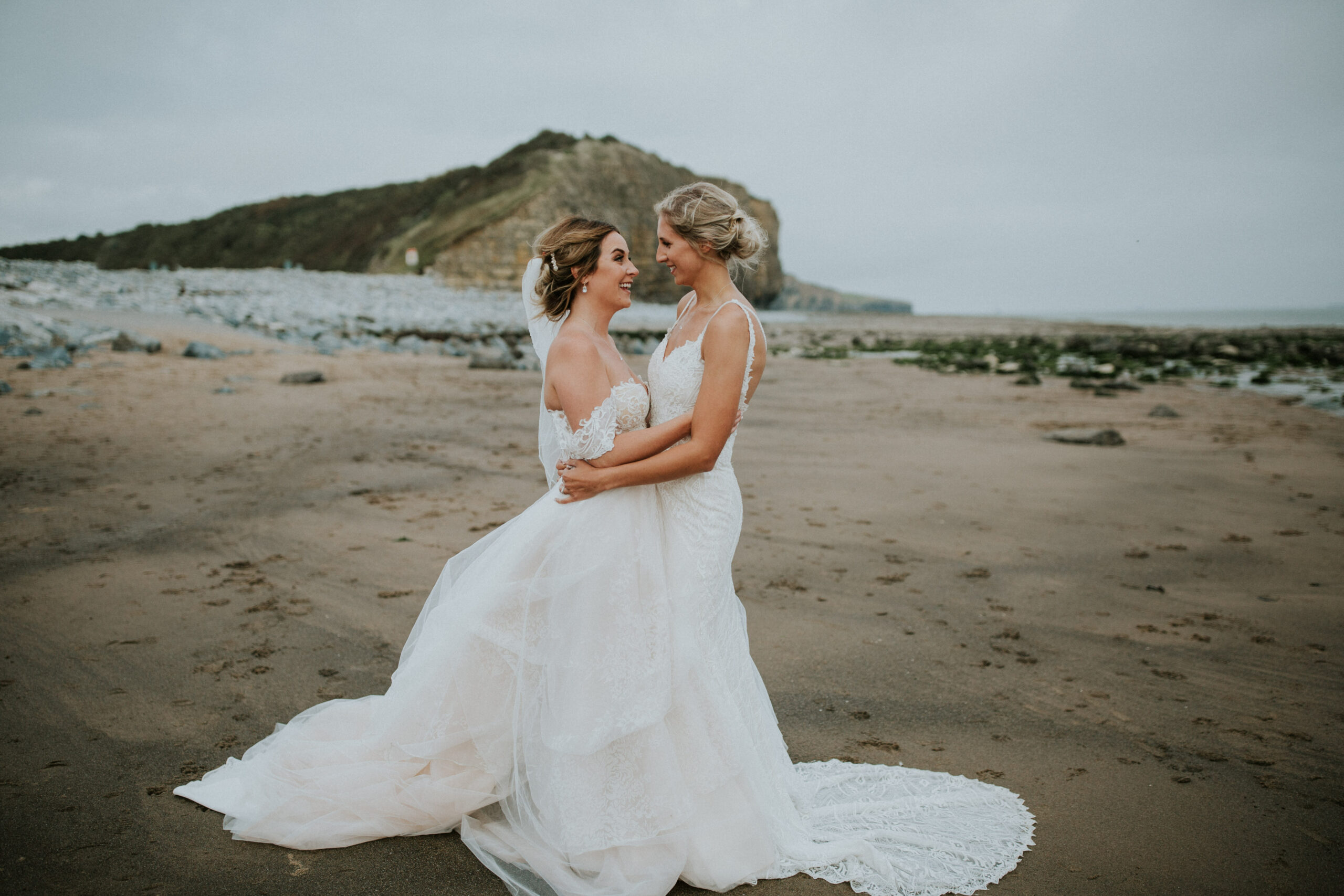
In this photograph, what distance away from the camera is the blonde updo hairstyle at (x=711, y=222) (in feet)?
9.20

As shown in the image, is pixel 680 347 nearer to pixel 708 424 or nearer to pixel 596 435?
pixel 708 424

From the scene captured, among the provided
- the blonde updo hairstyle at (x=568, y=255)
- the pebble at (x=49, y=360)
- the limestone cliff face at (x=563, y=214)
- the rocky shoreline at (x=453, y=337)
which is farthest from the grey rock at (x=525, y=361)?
the limestone cliff face at (x=563, y=214)

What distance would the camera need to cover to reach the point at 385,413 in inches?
411

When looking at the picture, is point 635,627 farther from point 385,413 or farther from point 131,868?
point 385,413

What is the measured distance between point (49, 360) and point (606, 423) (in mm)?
11486

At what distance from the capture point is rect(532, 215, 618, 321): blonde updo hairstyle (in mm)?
2844

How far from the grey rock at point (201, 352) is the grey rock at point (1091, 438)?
1222 centimetres

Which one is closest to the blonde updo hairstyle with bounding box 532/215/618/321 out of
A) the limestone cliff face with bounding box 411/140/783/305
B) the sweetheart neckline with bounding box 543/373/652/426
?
Result: the sweetheart neckline with bounding box 543/373/652/426

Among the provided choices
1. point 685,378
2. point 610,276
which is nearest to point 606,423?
point 685,378

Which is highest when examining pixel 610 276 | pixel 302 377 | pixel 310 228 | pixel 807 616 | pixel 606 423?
pixel 310 228

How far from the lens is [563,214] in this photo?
48.8m

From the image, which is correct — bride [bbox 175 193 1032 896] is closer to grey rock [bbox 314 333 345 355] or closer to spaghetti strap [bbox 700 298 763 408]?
spaghetti strap [bbox 700 298 763 408]

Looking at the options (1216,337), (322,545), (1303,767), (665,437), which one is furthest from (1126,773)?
(1216,337)

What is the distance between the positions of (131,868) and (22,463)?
6482 mm
